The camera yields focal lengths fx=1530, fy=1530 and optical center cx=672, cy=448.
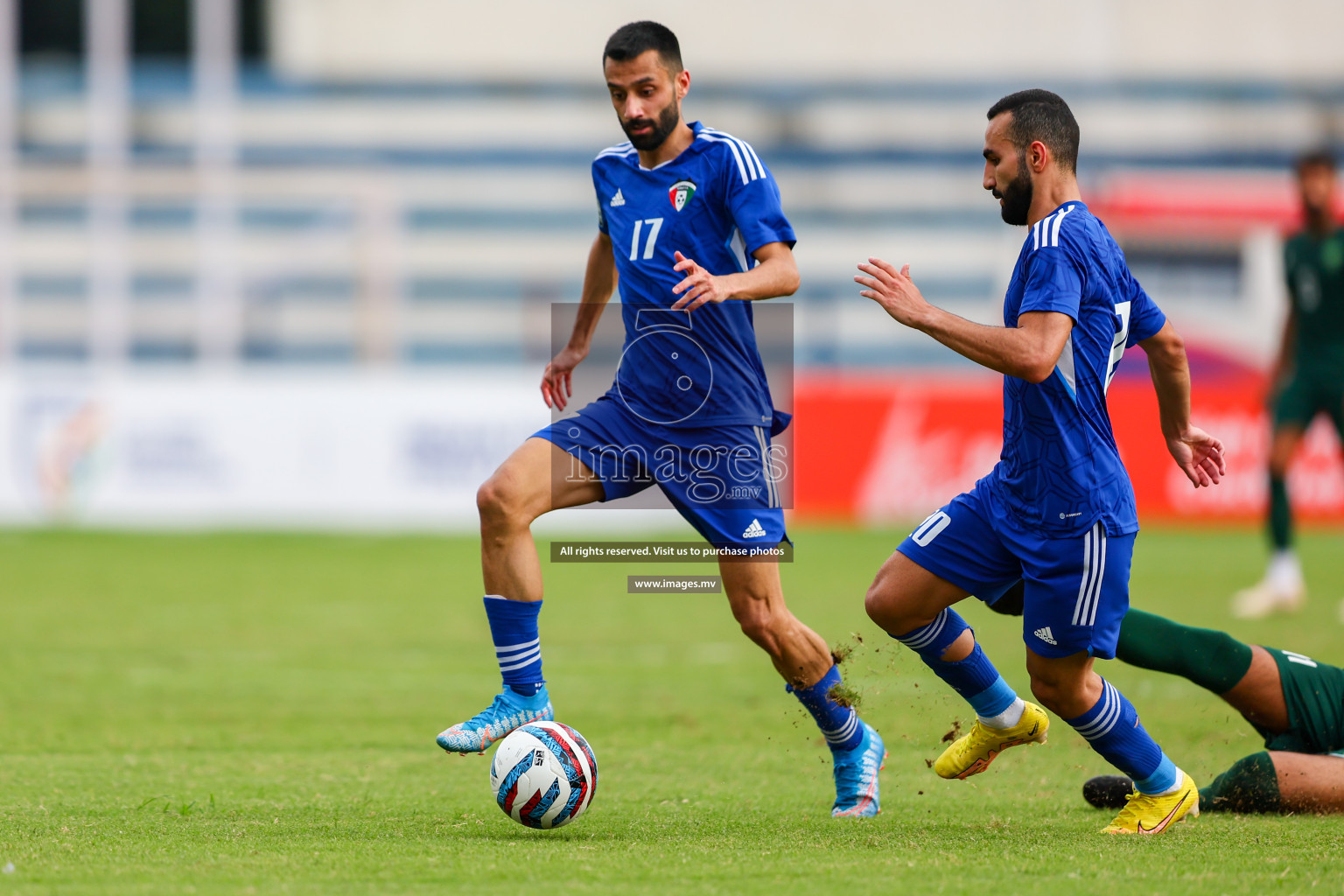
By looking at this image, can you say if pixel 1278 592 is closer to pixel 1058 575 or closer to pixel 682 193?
pixel 1058 575

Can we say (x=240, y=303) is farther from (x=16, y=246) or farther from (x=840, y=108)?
(x=840, y=108)

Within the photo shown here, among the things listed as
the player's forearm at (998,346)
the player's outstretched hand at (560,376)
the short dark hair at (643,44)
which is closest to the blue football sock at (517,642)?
the player's outstretched hand at (560,376)

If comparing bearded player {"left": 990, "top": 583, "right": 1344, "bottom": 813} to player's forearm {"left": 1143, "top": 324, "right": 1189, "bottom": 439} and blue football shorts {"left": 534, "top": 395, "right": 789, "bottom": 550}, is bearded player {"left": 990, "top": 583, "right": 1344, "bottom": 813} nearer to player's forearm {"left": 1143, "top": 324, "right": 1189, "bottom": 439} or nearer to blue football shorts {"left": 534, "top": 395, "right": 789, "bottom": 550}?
player's forearm {"left": 1143, "top": 324, "right": 1189, "bottom": 439}

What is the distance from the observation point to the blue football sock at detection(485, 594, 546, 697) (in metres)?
4.77

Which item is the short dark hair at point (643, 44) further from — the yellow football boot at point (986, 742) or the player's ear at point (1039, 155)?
the yellow football boot at point (986, 742)

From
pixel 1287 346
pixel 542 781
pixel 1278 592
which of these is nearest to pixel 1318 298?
pixel 1287 346

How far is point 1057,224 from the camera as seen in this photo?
420 cm

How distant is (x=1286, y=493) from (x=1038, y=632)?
5.89 metres

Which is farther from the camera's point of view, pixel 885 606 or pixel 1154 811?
pixel 885 606

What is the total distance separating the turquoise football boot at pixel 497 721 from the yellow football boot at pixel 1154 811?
1.73 meters

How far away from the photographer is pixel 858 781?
189 inches

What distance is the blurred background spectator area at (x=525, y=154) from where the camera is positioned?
78.2ft

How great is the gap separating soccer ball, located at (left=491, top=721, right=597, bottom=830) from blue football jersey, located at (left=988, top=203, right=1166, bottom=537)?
1475 millimetres

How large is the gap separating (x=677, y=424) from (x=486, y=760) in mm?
1737
